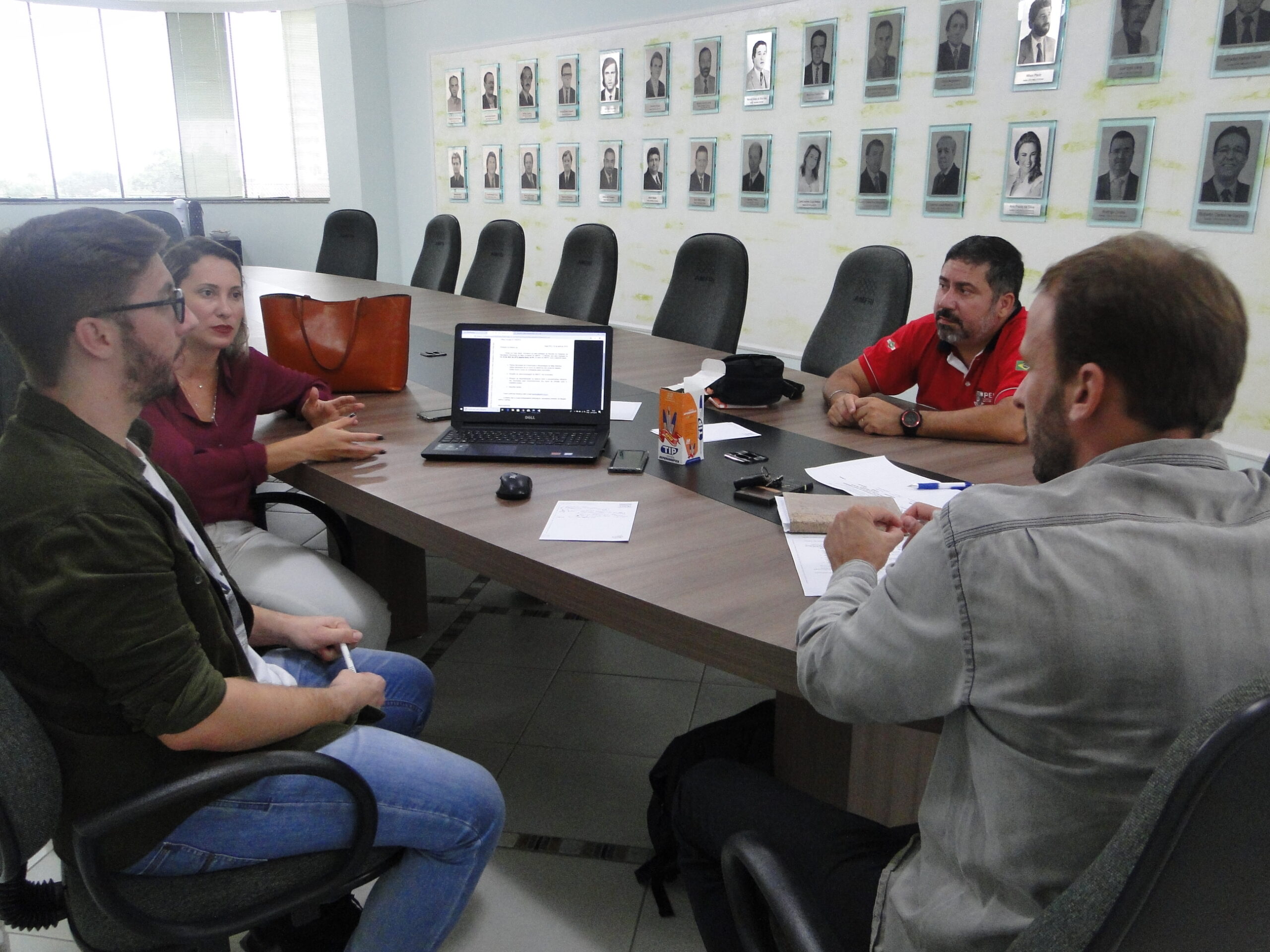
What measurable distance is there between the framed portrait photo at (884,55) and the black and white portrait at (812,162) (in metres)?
0.35

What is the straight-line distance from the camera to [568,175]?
21.7 ft

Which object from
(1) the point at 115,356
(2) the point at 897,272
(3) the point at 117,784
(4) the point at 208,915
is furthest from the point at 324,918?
(2) the point at 897,272

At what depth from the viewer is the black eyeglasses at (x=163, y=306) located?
112 centimetres

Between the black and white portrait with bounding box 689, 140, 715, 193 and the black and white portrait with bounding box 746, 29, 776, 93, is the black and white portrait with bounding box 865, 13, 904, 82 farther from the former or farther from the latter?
the black and white portrait with bounding box 689, 140, 715, 193

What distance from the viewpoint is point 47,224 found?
1.12 metres

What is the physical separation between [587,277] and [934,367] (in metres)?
2.26

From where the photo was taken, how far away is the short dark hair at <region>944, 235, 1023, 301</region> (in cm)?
246

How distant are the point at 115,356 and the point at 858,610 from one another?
925 millimetres

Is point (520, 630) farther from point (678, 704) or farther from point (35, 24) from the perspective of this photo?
point (35, 24)

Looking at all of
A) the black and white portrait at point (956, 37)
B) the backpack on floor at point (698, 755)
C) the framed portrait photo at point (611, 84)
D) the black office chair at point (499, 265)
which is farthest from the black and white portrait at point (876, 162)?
the backpack on floor at point (698, 755)

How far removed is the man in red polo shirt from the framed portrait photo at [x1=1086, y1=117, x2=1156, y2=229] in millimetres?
1739

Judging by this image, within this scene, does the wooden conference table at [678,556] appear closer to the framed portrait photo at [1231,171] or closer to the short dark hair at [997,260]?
the short dark hair at [997,260]

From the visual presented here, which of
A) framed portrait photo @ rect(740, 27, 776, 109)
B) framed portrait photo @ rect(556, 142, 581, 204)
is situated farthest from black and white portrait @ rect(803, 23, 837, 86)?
framed portrait photo @ rect(556, 142, 581, 204)

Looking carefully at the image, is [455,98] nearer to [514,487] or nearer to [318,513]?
[318,513]
